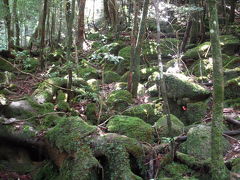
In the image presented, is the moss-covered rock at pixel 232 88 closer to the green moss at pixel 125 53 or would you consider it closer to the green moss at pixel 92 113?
the green moss at pixel 92 113

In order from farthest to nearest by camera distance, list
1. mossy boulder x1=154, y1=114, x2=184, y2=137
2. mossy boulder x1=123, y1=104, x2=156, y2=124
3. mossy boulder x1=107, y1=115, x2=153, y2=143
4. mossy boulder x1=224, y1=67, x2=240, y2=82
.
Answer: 1. mossy boulder x1=224, y1=67, x2=240, y2=82
2. mossy boulder x1=123, y1=104, x2=156, y2=124
3. mossy boulder x1=154, y1=114, x2=184, y2=137
4. mossy boulder x1=107, y1=115, x2=153, y2=143

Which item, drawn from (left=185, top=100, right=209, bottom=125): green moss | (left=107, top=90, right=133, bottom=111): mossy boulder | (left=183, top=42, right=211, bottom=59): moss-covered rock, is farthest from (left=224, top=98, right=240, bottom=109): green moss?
(left=183, top=42, right=211, bottom=59): moss-covered rock

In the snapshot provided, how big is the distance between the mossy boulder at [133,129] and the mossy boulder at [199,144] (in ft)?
2.83

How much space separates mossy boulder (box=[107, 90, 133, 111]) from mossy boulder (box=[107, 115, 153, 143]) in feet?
6.79

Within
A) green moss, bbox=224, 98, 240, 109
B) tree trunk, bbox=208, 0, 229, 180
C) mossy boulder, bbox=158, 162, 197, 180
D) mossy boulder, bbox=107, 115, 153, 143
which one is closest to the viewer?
tree trunk, bbox=208, 0, 229, 180

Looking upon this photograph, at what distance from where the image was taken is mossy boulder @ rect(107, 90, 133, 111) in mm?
9359

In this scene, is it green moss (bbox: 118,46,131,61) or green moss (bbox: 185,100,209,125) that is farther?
green moss (bbox: 118,46,131,61)

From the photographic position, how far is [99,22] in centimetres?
3053

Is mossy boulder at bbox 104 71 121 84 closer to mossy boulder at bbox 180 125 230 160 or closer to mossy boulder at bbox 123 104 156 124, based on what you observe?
mossy boulder at bbox 123 104 156 124

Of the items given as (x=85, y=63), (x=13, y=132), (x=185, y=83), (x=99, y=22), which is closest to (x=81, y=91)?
(x=13, y=132)

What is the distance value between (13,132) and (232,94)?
22.0 feet

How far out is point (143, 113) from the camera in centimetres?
867

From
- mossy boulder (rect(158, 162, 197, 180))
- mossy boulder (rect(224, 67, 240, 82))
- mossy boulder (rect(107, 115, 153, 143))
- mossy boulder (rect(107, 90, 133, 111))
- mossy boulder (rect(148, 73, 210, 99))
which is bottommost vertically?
mossy boulder (rect(158, 162, 197, 180))

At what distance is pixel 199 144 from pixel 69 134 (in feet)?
9.72
